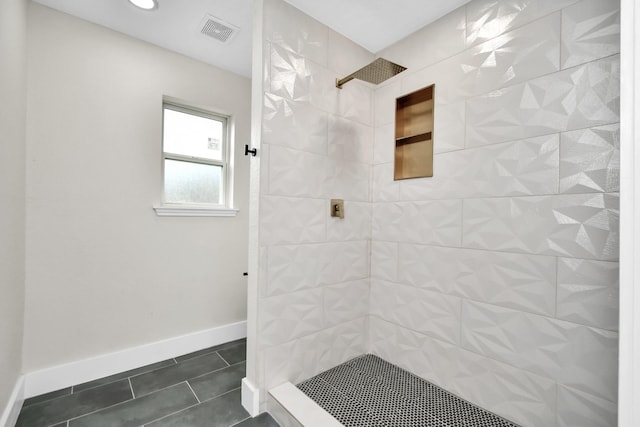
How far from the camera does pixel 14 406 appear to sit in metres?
1.49

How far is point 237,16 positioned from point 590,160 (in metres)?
2.13

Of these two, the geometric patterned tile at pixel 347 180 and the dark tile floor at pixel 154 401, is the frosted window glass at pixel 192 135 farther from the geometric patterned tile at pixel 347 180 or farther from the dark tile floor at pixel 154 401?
the dark tile floor at pixel 154 401

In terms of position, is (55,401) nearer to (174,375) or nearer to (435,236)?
(174,375)

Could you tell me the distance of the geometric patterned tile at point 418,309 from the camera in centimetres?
166

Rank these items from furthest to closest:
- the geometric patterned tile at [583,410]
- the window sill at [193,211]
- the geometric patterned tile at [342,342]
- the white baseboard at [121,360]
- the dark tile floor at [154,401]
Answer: the window sill at [193,211], the geometric patterned tile at [342,342], the white baseboard at [121,360], the dark tile floor at [154,401], the geometric patterned tile at [583,410]

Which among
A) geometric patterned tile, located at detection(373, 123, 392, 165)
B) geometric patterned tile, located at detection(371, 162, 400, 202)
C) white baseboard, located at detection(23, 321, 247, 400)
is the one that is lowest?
white baseboard, located at detection(23, 321, 247, 400)

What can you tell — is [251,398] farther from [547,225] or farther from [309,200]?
[547,225]

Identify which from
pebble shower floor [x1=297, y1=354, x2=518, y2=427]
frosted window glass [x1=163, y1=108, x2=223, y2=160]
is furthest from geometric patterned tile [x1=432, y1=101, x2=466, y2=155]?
frosted window glass [x1=163, y1=108, x2=223, y2=160]

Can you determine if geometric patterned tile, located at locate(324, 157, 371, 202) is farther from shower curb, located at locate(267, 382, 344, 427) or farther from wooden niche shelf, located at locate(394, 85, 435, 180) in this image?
shower curb, located at locate(267, 382, 344, 427)

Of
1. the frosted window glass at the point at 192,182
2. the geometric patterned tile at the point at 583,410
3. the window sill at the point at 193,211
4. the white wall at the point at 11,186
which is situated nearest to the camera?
the geometric patterned tile at the point at 583,410

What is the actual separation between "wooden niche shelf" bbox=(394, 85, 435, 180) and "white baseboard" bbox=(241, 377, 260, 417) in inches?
63.4

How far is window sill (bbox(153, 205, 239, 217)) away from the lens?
219 cm

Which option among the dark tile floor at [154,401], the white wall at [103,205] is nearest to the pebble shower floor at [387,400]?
the dark tile floor at [154,401]

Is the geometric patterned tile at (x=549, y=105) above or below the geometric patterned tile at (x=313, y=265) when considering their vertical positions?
above
